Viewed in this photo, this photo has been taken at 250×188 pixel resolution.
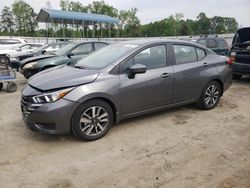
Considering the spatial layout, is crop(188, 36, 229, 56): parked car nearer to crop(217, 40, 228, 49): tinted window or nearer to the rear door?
crop(217, 40, 228, 49): tinted window

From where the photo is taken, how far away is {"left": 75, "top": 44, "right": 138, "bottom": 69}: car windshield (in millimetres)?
4844

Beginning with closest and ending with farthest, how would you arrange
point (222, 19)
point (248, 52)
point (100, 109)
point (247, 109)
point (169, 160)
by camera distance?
point (169, 160)
point (100, 109)
point (247, 109)
point (248, 52)
point (222, 19)

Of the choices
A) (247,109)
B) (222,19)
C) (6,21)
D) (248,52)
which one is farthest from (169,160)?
(222,19)

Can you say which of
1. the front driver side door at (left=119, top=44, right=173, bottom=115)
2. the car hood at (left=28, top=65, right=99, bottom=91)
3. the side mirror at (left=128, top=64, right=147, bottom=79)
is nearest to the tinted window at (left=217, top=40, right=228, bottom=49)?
the front driver side door at (left=119, top=44, right=173, bottom=115)

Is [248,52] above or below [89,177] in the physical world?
above

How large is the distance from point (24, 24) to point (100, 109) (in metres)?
60.4

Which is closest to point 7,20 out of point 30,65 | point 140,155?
point 30,65

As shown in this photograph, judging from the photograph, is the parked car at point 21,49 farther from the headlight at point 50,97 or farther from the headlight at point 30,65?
the headlight at point 50,97

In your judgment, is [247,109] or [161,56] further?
[247,109]

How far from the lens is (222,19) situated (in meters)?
89.3

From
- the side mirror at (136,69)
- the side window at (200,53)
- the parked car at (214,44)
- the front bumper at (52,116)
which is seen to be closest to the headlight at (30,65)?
the front bumper at (52,116)

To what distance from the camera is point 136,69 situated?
4566 millimetres

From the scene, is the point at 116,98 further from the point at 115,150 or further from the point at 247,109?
the point at 247,109

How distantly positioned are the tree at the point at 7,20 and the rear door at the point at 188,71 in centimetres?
6372
